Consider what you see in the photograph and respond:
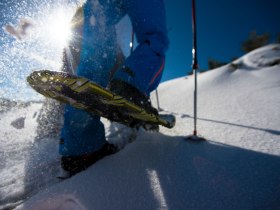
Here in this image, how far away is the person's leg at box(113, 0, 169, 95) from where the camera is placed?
1380 mm

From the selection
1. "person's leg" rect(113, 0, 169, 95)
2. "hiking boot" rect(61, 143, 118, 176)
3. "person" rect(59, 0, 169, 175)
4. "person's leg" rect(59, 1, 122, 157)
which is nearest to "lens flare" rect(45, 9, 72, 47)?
"person" rect(59, 0, 169, 175)

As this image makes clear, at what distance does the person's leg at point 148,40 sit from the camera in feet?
4.53

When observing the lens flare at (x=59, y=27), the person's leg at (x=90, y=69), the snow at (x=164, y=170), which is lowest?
the snow at (x=164, y=170)

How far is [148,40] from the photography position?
4.87ft

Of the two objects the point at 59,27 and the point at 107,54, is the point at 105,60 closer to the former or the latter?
the point at 107,54

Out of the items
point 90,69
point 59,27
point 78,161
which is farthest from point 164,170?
point 59,27

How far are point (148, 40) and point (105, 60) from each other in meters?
0.33

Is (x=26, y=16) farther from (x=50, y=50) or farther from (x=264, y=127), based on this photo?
(x=264, y=127)

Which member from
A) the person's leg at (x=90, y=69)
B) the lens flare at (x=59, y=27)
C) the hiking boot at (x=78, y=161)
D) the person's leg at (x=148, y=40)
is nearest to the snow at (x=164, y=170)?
the hiking boot at (x=78, y=161)

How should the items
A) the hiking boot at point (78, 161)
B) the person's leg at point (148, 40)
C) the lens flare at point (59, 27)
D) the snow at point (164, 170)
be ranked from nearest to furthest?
1. the snow at point (164, 170)
2. the hiking boot at point (78, 161)
3. the person's leg at point (148, 40)
4. the lens flare at point (59, 27)

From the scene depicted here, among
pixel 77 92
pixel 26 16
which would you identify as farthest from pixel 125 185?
pixel 26 16

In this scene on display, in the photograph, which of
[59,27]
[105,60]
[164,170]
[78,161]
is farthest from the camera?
[59,27]

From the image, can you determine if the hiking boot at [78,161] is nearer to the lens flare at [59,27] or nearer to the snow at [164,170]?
the snow at [164,170]

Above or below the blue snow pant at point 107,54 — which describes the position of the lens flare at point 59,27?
above
